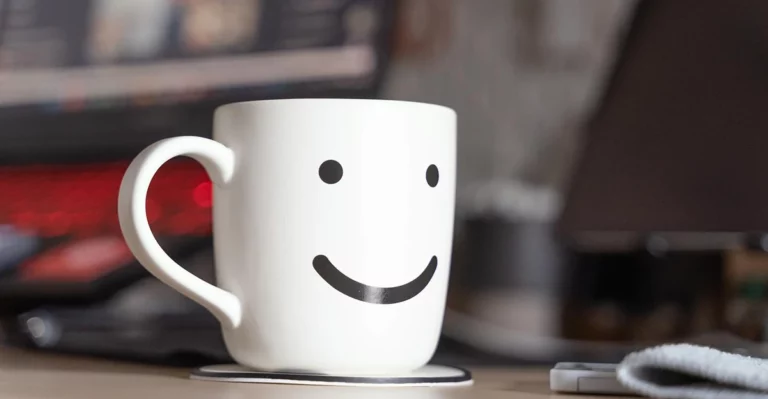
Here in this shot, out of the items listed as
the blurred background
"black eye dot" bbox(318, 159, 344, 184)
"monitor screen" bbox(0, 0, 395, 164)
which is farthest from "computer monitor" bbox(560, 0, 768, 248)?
"black eye dot" bbox(318, 159, 344, 184)

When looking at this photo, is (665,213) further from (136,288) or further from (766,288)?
(136,288)

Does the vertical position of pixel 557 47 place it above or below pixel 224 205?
above

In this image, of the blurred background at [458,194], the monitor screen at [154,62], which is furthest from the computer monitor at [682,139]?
the monitor screen at [154,62]

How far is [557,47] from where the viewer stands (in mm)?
798

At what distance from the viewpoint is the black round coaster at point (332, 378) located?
390 millimetres

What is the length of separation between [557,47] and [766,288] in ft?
0.93

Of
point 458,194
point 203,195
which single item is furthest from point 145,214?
point 458,194

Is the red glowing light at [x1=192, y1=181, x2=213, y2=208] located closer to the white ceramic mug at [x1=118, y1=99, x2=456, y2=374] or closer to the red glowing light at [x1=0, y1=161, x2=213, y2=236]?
the red glowing light at [x1=0, y1=161, x2=213, y2=236]

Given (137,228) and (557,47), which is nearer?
(137,228)

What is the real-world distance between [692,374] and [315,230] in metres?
0.17

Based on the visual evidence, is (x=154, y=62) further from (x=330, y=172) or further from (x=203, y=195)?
(x=330, y=172)

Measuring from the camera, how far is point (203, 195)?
617 millimetres

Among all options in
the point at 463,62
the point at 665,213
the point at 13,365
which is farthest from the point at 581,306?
the point at 13,365

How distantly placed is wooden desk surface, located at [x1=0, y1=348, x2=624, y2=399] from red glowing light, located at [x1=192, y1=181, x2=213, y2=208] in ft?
0.51
